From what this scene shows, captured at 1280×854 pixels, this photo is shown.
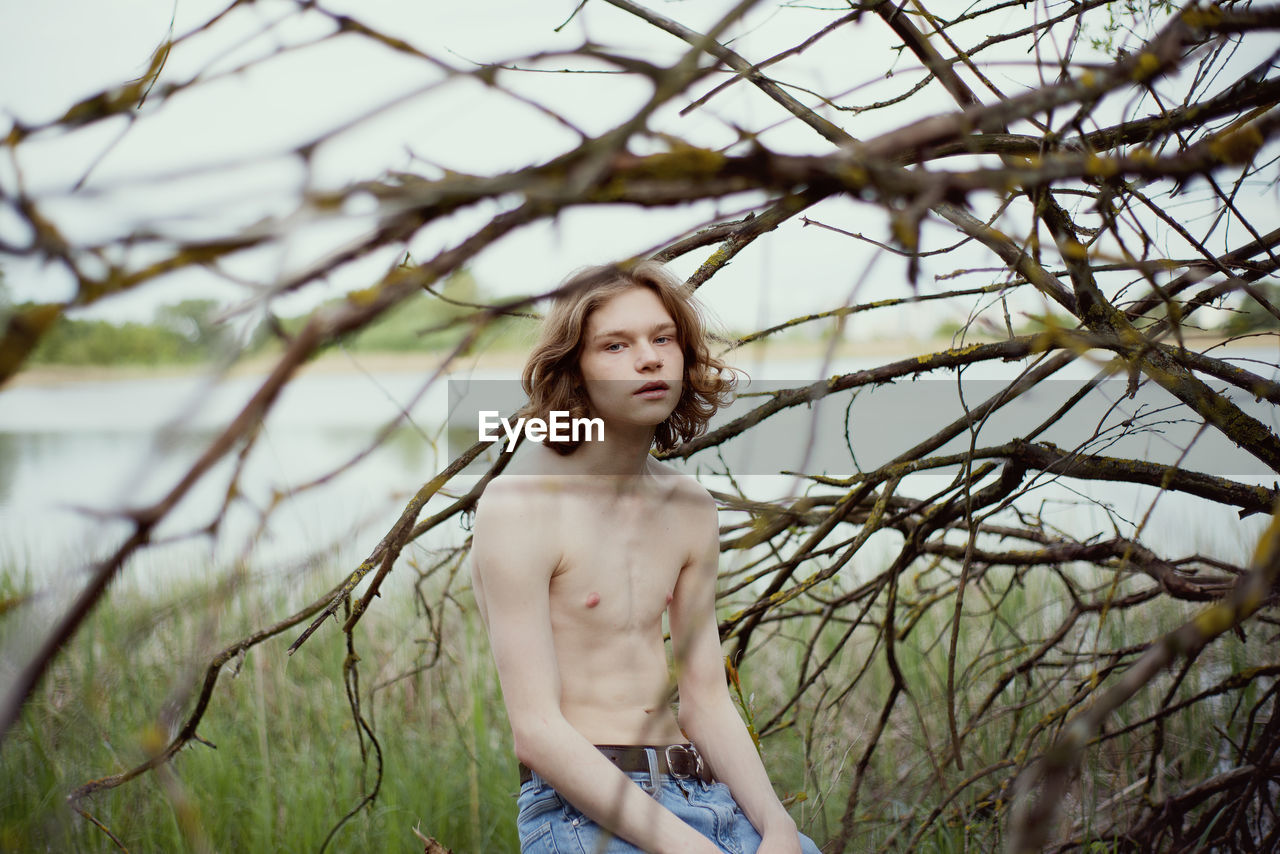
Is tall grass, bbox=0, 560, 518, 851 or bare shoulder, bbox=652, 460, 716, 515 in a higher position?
bare shoulder, bbox=652, 460, 716, 515

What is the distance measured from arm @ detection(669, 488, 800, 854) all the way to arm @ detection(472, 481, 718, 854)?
18 centimetres

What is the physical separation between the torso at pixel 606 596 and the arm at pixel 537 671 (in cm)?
2

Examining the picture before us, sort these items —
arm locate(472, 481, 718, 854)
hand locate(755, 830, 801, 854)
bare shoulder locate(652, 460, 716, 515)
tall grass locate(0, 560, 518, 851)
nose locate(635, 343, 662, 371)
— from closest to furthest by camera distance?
1. arm locate(472, 481, 718, 854)
2. hand locate(755, 830, 801, 854)
3. nose locate(635, 343, 662, 371)
4. bare shoulder locate(652, 460, 716, 515)
5. tall grass locate(0, 560, 518, 851)

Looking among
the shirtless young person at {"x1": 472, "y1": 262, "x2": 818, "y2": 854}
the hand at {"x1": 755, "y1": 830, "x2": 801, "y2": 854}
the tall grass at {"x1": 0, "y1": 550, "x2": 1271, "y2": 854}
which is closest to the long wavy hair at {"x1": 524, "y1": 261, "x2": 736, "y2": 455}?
the shirtless young person at {"x1": 472, "y1": 262, "x2": 818, "y2": 854}

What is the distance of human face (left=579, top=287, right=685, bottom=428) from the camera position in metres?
1.59

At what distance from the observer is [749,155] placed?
520 millimetres

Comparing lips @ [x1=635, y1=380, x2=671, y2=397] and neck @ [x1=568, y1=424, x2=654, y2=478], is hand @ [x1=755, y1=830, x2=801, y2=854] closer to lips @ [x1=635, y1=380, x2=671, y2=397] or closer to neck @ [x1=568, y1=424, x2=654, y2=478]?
A: neck @ [x1=568, y1=424, x2=654, y2=478]

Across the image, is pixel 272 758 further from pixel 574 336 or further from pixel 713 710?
pixel 574 336

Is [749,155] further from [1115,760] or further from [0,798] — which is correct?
[0,798]

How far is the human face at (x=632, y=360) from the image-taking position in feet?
5.22

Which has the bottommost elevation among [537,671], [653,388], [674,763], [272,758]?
[272,758]

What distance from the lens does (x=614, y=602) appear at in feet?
5.33

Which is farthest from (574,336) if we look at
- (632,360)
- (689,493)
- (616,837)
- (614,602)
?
(616,837)

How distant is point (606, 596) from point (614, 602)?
0.06 ft
